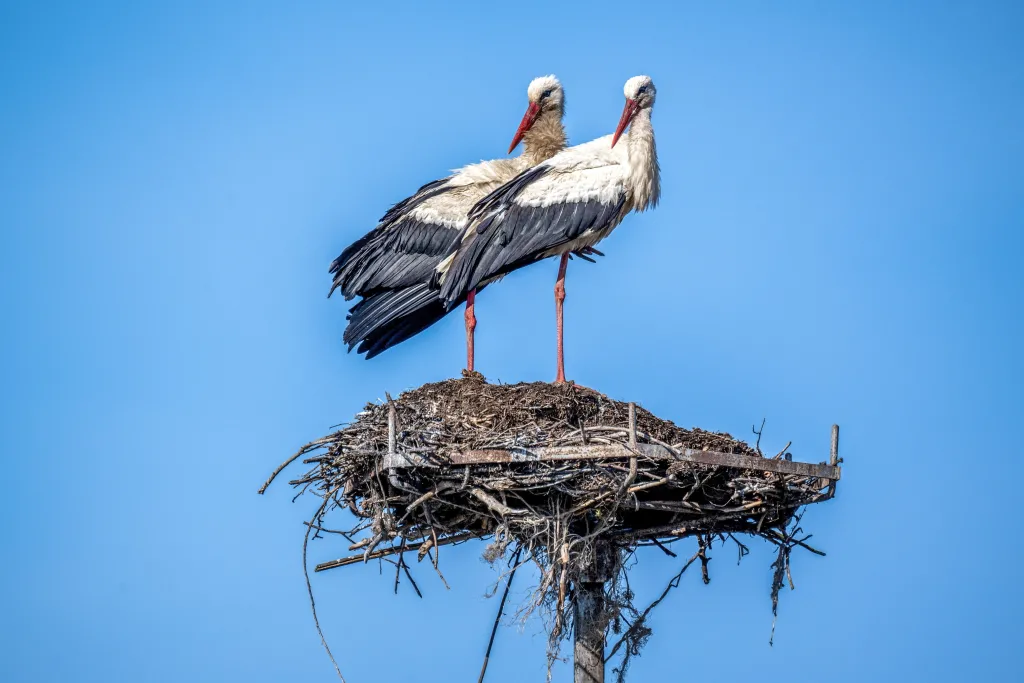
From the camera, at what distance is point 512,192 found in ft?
37.9

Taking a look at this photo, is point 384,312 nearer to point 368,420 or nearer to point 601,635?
point 368,420

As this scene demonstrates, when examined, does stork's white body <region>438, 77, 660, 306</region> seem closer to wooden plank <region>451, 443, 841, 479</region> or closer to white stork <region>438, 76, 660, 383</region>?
white stork <region>438, 76, 660, 383</region>

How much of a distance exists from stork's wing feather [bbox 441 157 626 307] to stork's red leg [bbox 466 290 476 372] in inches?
11.8

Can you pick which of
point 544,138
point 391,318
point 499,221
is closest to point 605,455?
point 499,221

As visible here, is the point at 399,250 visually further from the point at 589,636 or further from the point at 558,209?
the point at 589,636

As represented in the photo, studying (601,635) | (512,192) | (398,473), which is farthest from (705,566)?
(512,192)

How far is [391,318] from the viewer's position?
12055 mm

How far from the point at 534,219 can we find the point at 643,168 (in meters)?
0.87

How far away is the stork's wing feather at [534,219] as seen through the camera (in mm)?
11305

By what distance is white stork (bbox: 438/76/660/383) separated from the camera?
37.1 feet

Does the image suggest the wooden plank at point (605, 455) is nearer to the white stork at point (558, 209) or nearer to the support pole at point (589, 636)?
the support pole at point (589, 636)

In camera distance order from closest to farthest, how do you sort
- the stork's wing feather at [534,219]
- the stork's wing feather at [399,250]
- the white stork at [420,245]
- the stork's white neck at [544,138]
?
the stork's wing feather at [534,219]
the white stork at [420,245]
the stork's wing feather at [399,250]
the stork's white neck at [544,138]

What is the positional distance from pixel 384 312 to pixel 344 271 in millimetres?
608

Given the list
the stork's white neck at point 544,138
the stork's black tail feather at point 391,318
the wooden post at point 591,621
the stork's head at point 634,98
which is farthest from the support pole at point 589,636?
the stork's white neck at point 544,138
